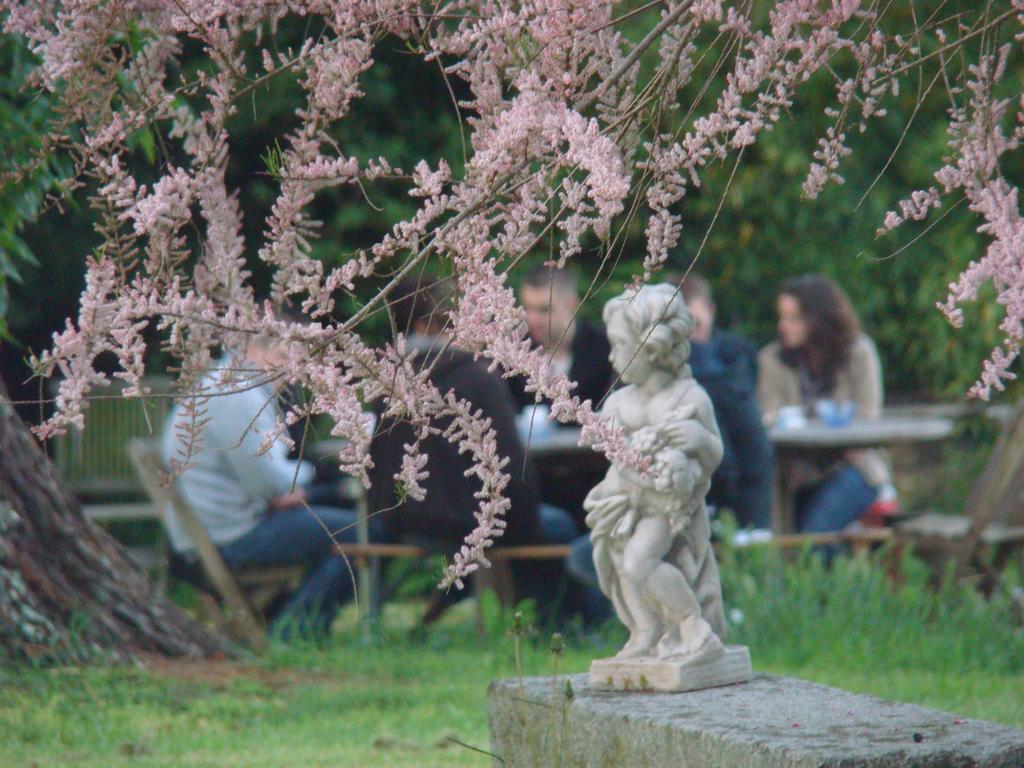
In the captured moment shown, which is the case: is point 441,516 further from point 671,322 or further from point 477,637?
point 671,322

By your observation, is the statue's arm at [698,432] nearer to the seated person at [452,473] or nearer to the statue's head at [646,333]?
the statue's head at [646,333]

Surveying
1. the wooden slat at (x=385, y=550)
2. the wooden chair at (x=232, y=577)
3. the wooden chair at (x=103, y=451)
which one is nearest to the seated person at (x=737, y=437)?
the wooden slat at (x=385, y=550)

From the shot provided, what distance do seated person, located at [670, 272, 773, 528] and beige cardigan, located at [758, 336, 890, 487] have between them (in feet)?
3.52

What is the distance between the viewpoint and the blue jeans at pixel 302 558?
7391 mm

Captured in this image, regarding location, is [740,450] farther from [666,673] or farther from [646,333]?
[666,673]

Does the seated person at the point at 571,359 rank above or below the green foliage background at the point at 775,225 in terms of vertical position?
below

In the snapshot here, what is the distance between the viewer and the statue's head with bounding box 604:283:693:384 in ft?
13.6

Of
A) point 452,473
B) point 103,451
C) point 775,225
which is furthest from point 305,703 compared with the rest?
point 775,225

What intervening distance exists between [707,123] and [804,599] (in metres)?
4.40

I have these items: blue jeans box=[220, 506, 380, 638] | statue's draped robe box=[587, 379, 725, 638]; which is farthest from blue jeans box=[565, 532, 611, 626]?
statue's draped robe box=[587, 379, 725, 638]

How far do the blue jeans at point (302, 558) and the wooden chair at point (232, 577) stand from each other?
7cm

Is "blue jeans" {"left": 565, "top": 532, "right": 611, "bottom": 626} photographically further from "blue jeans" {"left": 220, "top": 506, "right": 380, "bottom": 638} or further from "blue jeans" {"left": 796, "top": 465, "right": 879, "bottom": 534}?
"blue jeans" {"left": 796, "top": 465, "right": 879, "bottom": 534}

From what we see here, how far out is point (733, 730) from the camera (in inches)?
137

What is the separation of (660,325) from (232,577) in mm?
3716
